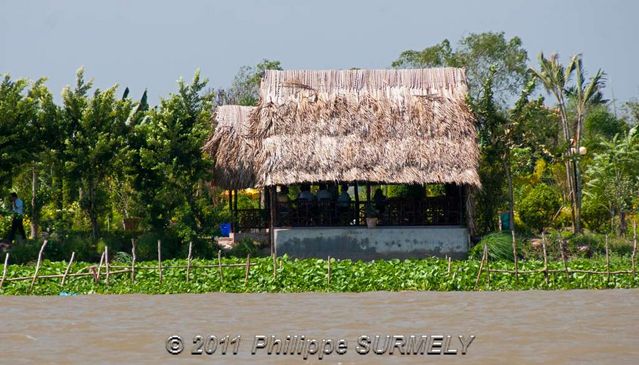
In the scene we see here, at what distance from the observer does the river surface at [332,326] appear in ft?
44.2

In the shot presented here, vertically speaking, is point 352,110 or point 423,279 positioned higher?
point 352,110

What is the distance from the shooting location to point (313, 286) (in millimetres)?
20328

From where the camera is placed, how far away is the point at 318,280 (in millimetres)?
20422

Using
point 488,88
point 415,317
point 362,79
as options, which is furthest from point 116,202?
point 415,317

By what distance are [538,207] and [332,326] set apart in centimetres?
1385

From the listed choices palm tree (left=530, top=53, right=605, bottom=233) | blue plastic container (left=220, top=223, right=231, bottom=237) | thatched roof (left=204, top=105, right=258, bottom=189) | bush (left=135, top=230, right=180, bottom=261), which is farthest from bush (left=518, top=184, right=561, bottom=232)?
bush (left=135, top=230, right=180, bottom=261)

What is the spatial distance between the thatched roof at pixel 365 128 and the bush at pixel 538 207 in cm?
430

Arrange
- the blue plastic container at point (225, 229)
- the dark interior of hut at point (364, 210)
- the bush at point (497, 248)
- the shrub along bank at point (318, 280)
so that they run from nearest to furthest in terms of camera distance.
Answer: the shrub along bank at point (318, 280)
the bush at point (497, 248)
the dark interior of hut at point (364, 210)
the blue plastic container at point (225, 229)

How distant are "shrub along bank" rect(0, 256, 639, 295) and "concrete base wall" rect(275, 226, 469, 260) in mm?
3019

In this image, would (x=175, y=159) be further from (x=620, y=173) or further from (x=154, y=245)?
(x=620, y=173)

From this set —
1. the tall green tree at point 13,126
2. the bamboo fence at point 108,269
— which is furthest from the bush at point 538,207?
the tall green tree at point 13,126

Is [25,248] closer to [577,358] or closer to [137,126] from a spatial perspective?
[137,126]

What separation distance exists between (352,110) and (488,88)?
3.14m

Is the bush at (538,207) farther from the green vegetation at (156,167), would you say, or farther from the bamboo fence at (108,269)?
the bamboo fence at (108,269)
